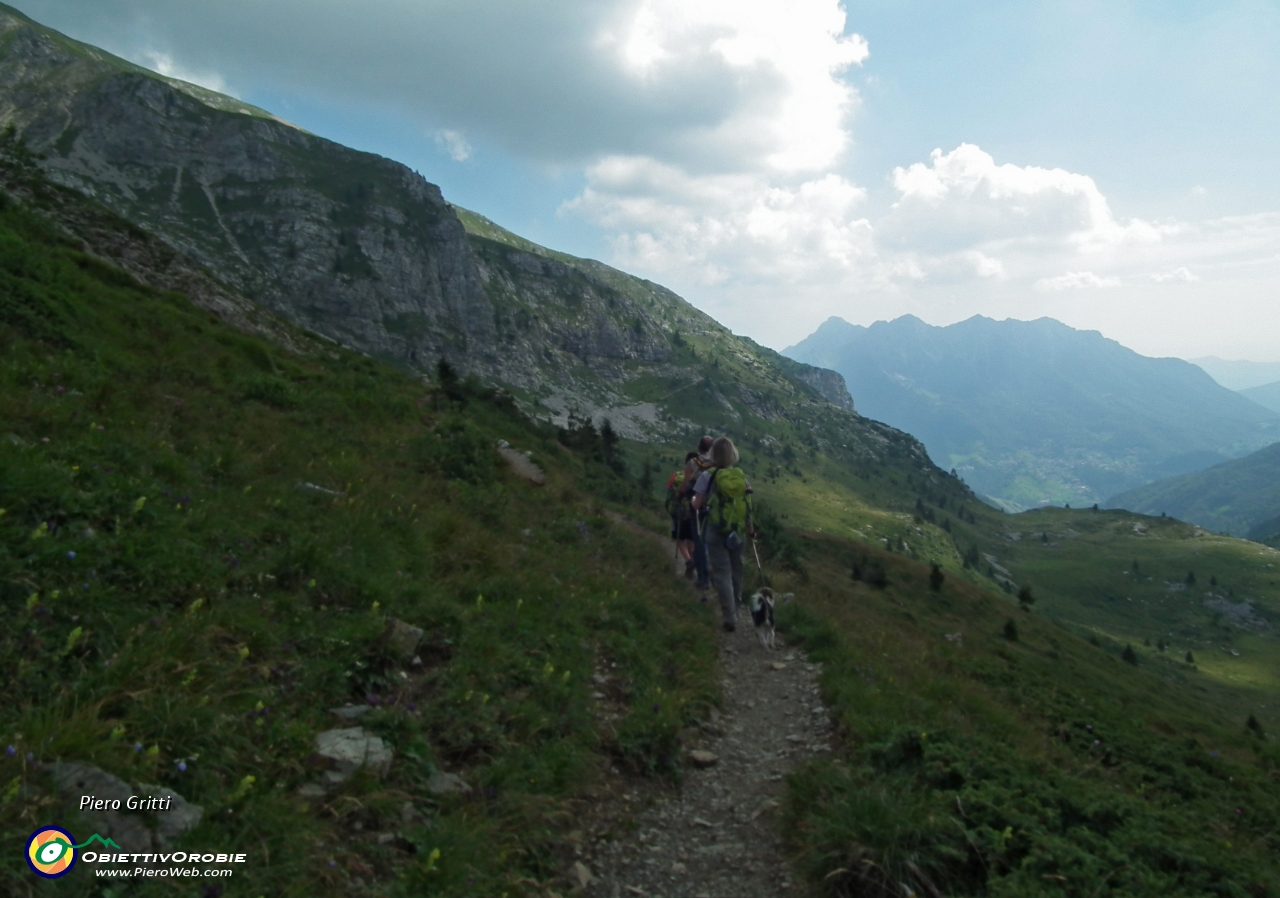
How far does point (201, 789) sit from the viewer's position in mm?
4012

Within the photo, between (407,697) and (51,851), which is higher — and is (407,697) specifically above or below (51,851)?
below

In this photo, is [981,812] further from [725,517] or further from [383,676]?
[725,517]

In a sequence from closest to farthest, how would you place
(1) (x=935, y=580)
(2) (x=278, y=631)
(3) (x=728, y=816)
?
1. (2) (x=278, y=631)
2. (3) (x=728, y=816)
3. (1) (x=935, y=580)

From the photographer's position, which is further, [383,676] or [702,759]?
[702,759]

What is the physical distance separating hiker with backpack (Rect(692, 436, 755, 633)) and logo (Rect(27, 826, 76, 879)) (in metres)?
10.3

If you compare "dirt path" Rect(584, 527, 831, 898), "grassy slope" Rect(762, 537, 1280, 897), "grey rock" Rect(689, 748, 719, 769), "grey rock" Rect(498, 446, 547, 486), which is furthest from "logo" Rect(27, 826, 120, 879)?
"grey rock" Rect(498, 446, 547, 486)

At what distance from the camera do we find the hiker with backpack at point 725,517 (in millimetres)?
12438

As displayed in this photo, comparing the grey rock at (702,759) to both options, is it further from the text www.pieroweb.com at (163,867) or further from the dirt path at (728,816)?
the text www.pieroweb.com at (163,867)

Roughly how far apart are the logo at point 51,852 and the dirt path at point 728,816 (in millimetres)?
3415

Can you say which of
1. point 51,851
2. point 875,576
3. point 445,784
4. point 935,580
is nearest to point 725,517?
point 445,784

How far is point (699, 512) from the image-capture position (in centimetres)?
1341

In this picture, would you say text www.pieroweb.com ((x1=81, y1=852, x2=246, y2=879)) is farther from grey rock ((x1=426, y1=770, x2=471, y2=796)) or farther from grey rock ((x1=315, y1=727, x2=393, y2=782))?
grey rock ((x1=426, y1=770, x2=471, y2=796))

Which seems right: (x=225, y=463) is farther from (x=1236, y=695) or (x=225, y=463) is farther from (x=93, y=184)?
(x=93, y=184)

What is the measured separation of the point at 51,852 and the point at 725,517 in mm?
10373
